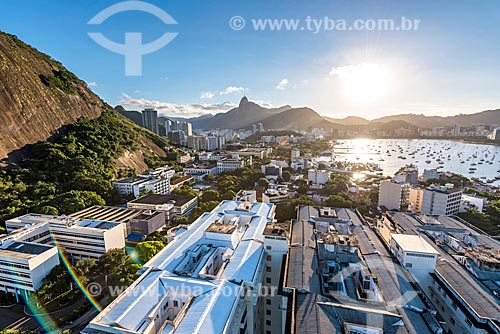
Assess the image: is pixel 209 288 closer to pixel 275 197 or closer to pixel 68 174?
pixel 275 197

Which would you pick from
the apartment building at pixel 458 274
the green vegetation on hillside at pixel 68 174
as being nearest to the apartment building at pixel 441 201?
the apartment building at pixel 458 274

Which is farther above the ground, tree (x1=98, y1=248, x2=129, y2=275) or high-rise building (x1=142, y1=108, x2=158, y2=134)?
high-rise building (x1=142, y1=108, x2=158, y2=134)

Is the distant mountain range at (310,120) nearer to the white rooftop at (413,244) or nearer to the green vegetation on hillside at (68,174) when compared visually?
the green vegetation on hillside at (68,174)

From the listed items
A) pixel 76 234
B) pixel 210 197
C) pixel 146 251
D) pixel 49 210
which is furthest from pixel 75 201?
pixel 146 251

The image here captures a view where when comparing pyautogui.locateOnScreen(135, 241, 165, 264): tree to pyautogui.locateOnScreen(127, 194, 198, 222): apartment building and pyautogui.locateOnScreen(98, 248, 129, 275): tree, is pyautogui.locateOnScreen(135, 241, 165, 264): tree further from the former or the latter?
pyautogui.locateOnScreen(127, 194, 198, 222): apartment building

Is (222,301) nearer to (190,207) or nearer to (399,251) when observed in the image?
(399,251)

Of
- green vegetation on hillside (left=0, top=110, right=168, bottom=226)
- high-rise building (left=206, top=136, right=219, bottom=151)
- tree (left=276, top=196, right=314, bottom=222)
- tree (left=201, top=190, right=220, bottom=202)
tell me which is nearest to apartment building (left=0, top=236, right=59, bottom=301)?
green vegetation on hillside (left=0, top=110, right=168, bottom=226)

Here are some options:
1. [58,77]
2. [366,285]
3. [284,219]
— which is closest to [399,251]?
[366,285]
